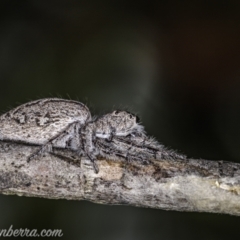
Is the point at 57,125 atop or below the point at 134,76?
below

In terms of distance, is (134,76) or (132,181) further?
(134,76)

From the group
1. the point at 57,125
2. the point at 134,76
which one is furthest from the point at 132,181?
the point at 134,76

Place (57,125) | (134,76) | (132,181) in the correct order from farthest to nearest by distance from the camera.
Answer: (134,76), (57,125), (132,181)

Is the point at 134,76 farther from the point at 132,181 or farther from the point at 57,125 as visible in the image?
the point at 132,181

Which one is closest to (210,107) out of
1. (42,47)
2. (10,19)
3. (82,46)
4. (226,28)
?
(226,28)

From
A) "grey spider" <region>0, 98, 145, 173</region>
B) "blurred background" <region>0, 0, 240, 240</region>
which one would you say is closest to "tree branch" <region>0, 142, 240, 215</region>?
"grey spider" <region>0, 98, 145, 173</region>

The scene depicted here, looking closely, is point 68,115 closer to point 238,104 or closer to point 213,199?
point 213,199
